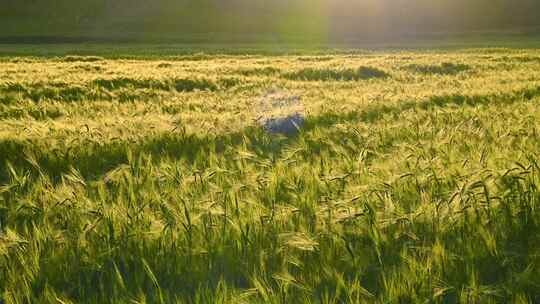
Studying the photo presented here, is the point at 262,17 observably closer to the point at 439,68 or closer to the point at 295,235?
the point at 439,68

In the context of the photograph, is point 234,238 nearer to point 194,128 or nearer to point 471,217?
point 471,217

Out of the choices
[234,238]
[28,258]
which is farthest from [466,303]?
[28,258]

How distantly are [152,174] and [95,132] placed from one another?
1.71m

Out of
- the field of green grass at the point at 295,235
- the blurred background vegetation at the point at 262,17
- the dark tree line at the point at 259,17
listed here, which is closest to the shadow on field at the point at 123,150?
the field of green grass at the point at 295,235

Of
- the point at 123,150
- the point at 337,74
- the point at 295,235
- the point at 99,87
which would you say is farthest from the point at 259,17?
the point at 295,235

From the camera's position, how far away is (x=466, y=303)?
1.72 metres

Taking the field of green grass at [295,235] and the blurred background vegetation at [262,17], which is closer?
the field of green grass at [295,235]

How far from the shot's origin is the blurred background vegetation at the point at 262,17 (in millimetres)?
114125

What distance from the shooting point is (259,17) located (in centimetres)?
12450

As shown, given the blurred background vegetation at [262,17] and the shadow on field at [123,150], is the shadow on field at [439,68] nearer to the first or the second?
the shadow on field at [123,150]

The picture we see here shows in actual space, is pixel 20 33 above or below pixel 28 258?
above

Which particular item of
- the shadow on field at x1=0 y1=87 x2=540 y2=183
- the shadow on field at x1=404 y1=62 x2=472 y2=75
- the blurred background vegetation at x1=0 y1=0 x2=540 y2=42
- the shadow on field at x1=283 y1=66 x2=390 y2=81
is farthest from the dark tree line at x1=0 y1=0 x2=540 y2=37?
the shadow on field at x1=0 y1=87 x2=540 y2=183

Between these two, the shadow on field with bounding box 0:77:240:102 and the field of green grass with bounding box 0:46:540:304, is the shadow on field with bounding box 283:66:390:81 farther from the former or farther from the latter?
the field of green grass with bounding box 0:46:540:304

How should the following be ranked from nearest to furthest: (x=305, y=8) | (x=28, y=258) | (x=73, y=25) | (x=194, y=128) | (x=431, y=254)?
(x=431, y=254) < (x=28, y=258) < (x=194, y=128) < (x=73, y=25) < (x=305, y=8)
